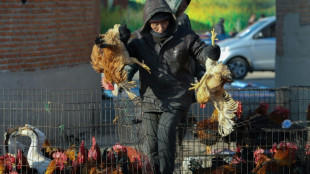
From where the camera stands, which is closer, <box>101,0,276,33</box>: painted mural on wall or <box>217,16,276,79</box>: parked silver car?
<box>217,16,276,79</box>: parked silver car

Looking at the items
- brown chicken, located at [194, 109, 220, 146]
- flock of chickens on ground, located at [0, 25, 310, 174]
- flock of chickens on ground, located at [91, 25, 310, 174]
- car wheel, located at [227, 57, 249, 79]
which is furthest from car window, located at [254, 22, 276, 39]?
brown chicken, located at [194, 109, 220, 146]

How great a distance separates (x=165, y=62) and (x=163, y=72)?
0.34 ft

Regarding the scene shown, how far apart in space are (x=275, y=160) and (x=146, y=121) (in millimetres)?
1529

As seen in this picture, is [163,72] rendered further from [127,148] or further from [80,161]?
[80,161]

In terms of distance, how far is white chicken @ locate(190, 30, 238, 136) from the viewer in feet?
18.4

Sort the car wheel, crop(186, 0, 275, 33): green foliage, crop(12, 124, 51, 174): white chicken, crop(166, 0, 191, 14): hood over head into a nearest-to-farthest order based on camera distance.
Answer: crop(12, 124, 51, 174): white chicken < crop(166, 0, 191, 14): hood over head < the car wheel < crop(186, 0, 275, 33): green foliage

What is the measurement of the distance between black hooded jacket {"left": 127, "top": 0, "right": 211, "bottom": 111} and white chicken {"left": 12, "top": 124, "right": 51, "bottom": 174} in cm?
134

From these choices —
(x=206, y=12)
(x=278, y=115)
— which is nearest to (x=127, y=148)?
(x=278, y=115)

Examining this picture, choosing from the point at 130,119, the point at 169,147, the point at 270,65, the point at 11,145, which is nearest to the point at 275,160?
the point at 169,147

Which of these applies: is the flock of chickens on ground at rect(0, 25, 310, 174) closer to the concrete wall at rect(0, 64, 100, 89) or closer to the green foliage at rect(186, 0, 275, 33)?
the concrete wall at rect(0, 64, 100, 89)

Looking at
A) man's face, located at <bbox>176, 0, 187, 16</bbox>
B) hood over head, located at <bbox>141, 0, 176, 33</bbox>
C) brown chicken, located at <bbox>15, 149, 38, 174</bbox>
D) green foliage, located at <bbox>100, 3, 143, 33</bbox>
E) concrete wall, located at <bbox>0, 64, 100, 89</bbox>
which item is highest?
green foliage, located at <bbox>100, 3, 143, 33</bbox>

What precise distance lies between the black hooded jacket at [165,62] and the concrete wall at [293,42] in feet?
15.9

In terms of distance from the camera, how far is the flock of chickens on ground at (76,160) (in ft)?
19.8

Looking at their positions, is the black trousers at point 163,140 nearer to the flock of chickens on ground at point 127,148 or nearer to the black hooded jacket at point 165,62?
the black hooded jacket at point 165,62
